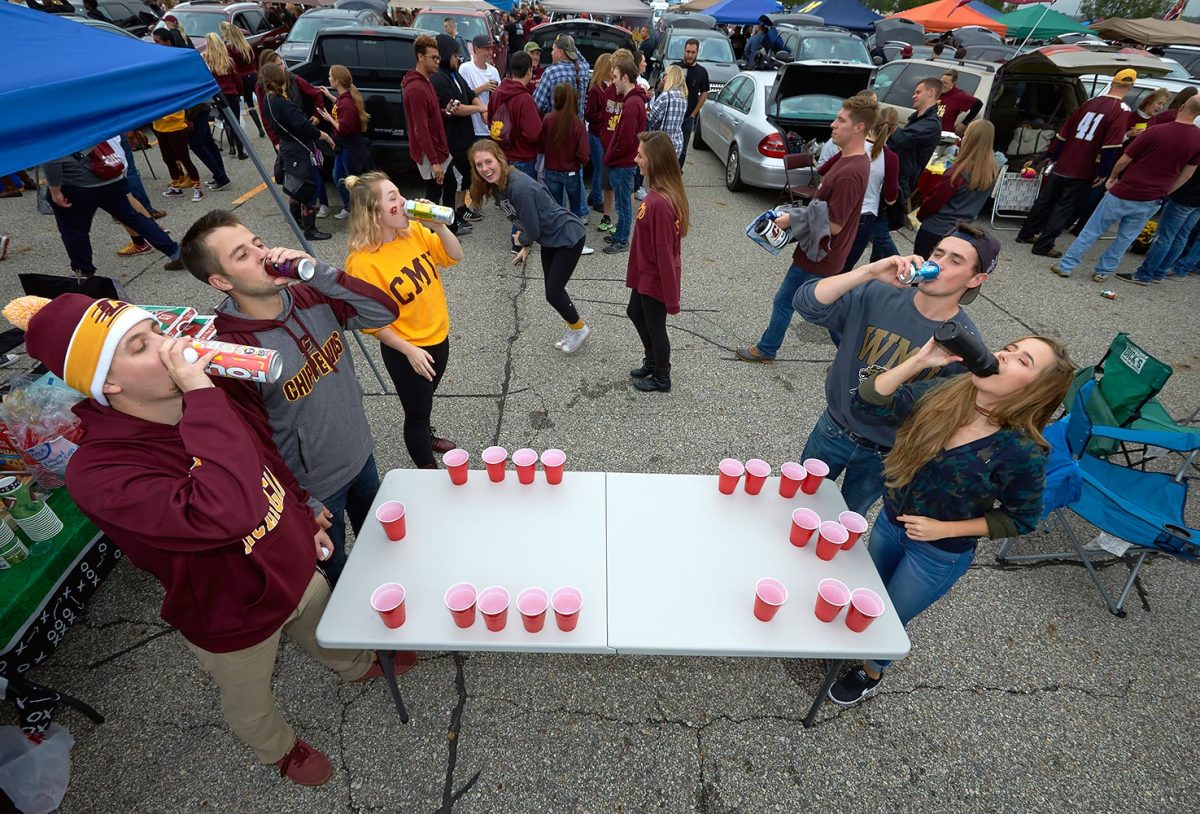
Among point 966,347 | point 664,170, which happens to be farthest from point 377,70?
point 966,347

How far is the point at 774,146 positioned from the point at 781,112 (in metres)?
0.81

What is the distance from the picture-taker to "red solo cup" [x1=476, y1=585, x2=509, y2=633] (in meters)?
1.79

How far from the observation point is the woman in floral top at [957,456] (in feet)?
5.96

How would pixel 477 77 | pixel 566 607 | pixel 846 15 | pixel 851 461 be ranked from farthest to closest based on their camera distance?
pixel 846 15, pixel 477 77, pixel 851 461, pixel 566 607

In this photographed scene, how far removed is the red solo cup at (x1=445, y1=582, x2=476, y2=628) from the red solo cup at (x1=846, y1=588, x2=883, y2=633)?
129cm

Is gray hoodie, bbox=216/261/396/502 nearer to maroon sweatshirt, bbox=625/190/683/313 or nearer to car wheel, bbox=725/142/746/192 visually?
maroon sweatshirt, bbox=625/190/683/313

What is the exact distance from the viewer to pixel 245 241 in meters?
1.92

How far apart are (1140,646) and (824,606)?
2.31 m

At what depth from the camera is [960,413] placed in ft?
6.37

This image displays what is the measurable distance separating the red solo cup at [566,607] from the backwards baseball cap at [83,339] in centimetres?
140

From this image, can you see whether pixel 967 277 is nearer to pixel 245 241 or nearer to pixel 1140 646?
pixel 1140 646

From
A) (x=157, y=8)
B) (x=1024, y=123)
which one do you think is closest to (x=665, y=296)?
(x=1024, y=123)

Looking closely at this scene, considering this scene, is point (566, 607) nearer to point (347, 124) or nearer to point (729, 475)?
point (729, 475)

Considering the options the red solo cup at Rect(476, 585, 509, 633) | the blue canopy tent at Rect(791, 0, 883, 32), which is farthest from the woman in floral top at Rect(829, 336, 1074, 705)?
the blue canopy tent at Rect(791, 0, 883, 32)
